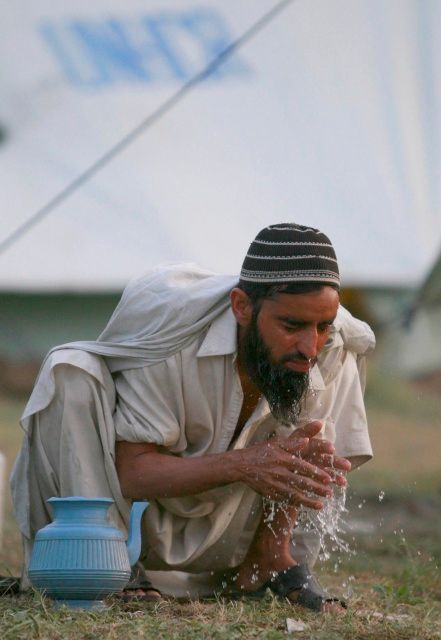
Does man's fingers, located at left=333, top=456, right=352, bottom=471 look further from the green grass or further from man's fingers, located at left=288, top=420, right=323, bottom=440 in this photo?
the green grass

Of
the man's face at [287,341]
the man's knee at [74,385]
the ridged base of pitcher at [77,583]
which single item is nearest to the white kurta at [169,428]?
the man's knee at [74,385]

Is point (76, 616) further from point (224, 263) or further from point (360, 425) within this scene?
point (224, 263)

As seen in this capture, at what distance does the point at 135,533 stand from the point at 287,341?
65cm

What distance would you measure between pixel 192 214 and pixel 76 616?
6211 mm

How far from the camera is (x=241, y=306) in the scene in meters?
3.44

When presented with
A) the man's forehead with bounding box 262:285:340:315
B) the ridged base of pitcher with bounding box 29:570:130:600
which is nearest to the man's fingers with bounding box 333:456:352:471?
the man's forehead with bounding box 262:285:340:315

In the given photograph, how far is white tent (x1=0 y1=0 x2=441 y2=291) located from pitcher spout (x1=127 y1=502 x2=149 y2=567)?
17.8ft

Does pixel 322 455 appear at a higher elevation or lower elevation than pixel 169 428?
lower

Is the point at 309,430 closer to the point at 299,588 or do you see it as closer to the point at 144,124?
the point at 299,588

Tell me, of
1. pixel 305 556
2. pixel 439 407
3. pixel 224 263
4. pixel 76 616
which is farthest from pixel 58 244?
pixel 76 616

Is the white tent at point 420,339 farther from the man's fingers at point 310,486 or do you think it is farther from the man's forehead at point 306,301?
the man's fingers at point 310,486

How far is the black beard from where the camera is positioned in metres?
3.34

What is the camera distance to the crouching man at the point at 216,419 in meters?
3.31

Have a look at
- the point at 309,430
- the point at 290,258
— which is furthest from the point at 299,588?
the point at 290,258
